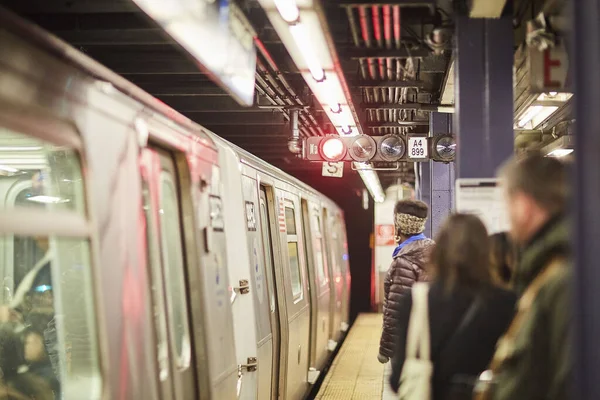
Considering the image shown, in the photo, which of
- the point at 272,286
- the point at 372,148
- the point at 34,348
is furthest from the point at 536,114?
the point at 34,348

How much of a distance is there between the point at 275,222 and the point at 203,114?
4.01m

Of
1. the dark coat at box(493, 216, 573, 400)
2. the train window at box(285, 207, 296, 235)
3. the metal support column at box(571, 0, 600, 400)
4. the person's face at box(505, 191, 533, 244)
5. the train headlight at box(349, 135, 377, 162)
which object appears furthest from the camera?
the train headlight at box(349, 135, 377, 162)

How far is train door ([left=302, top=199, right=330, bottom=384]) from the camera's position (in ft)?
30.8

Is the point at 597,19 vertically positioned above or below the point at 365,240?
above

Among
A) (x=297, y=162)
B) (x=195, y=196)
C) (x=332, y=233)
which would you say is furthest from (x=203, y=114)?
(x=195, y=196)

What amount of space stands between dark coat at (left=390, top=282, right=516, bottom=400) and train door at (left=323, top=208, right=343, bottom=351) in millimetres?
8902

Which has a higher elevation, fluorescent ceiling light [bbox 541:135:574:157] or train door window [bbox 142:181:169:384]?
fluorescent ceiling light [bbox 541:135:574:157]

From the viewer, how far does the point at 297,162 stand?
634 inches

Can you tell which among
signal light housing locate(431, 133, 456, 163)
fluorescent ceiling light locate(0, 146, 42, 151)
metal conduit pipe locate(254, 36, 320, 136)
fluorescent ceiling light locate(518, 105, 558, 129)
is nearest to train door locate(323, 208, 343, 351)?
signal light housing locate(431, 133, 456, 163)

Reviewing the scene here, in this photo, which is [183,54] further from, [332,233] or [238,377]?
[332,233]

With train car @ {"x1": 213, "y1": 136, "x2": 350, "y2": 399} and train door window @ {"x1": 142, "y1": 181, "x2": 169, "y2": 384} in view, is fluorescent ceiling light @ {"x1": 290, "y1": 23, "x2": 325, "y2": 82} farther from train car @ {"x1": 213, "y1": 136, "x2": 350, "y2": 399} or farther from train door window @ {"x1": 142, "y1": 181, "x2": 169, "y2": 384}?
train door window @ {"x1": 142, "y1": 181, "x2": 169, "y2": 384}

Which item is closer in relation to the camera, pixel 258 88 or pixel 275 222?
pixel 275 222

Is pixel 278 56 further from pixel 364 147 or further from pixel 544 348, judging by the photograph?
pixel 544 348

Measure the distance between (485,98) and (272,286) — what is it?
3.36 metres
